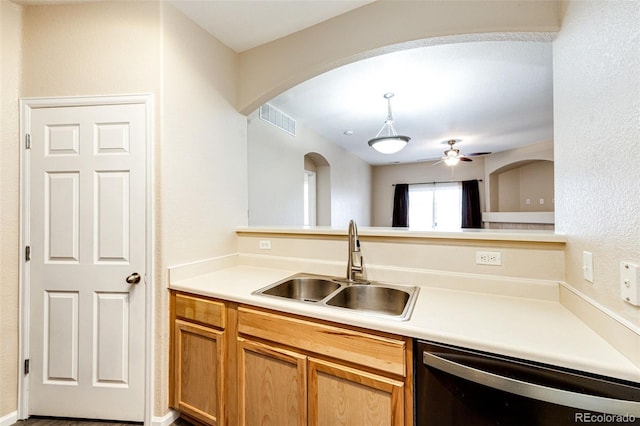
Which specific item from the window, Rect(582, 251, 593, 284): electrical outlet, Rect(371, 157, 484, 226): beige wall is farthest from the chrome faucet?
Rect(371, 157, 484, 226): beige wall

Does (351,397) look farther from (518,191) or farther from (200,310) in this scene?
(518,191)

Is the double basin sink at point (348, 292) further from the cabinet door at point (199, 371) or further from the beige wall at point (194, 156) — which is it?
the beige wall at point (194, 156)

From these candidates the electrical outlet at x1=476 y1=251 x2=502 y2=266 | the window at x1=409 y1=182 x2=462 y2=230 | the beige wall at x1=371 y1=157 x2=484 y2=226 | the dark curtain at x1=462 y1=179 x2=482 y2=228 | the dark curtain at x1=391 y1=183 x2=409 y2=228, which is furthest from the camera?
the dark curtain at x1=391 y1=183 x2=409 y2=228

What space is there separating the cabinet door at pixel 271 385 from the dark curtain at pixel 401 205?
730 cm

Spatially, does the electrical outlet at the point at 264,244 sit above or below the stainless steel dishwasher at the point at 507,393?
above

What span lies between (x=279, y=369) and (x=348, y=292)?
56 centimetres

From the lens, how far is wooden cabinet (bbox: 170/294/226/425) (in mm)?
1494

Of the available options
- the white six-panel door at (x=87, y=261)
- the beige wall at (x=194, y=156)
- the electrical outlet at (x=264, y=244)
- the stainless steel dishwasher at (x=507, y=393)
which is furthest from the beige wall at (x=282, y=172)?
the stainless steel dishwasher at (x=507, y=393)

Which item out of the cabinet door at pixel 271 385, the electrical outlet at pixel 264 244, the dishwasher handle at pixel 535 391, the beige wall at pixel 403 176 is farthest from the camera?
the beige wall at pixel 403 176

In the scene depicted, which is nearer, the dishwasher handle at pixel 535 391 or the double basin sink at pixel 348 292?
the dishwasher handle at pixel 535 391

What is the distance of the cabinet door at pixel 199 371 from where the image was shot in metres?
1.50

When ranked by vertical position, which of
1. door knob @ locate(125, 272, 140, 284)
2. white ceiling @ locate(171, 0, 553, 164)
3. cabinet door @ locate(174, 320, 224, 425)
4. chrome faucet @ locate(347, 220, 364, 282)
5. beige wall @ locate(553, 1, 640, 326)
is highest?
white ceiling @ locate(171, 0, 553, 164)

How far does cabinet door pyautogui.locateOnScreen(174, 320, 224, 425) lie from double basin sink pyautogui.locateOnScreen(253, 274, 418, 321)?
428 mm

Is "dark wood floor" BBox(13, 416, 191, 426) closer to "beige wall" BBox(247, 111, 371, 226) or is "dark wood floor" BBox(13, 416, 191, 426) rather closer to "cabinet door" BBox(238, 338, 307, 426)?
"cabinet door" BBox(238, 338, 307, 426)
